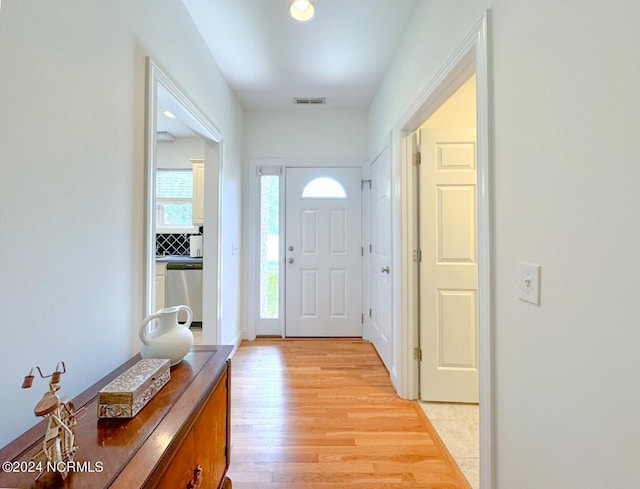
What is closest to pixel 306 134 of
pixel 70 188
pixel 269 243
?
pixel 269 243

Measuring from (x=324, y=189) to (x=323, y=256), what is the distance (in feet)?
2.60

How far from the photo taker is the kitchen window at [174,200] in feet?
13.6

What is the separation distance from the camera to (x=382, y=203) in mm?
2750

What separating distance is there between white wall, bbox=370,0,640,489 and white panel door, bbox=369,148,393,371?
1.41 metres

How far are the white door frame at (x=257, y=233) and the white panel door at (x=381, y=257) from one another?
36 centimetres

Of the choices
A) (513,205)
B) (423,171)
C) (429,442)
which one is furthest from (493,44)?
(429,442)

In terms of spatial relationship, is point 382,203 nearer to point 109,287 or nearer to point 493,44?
point 493,44

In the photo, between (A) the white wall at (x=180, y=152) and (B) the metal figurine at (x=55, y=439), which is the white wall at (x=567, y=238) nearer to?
(B) the metal figurine at (x=55, y=439)

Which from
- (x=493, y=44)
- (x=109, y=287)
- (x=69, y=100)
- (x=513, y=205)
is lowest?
(x=109, y=287)

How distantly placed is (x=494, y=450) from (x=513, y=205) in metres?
0.90

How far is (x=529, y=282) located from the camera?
3.03ft

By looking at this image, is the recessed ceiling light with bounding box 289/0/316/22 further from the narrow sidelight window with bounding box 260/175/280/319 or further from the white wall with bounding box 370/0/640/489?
the narrow sidelight window with bounding box 260/175/280/319

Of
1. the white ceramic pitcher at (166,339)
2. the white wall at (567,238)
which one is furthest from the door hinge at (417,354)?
the white ceramic pitcher at (166,339)

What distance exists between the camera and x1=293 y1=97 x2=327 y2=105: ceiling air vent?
10.4ft
